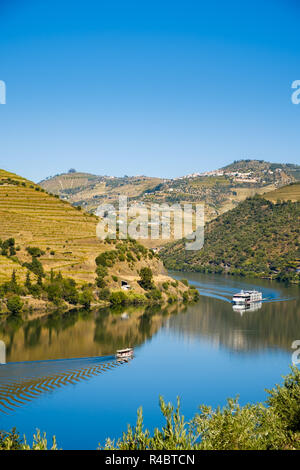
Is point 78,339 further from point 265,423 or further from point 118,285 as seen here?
point 265,423

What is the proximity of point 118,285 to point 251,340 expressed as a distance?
2203 cm

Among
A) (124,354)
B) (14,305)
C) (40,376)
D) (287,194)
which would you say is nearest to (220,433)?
(40,376)

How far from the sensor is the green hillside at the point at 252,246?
103125 millimetres

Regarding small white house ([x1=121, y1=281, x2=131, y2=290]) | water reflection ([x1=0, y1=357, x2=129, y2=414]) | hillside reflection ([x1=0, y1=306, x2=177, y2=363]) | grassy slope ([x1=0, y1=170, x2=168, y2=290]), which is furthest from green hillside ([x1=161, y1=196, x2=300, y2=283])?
water reflection ([x1=0, y1=357, x2=129, y2=414])

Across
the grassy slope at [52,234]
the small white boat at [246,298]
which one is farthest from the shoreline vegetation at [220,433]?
the small white boat at [246,298]

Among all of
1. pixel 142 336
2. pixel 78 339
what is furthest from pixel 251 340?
pixel 78 339

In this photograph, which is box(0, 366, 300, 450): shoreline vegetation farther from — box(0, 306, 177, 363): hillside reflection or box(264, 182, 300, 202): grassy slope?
box(264, 182, 300, 202): grassy slope

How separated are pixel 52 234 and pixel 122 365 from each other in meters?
33.0

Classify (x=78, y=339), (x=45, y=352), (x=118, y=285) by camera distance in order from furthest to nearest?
(x=118, y=285)
(x=78, y=339)
(x=45, y=352)

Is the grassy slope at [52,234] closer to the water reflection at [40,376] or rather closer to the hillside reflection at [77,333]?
the hillside reflection at [77,333]

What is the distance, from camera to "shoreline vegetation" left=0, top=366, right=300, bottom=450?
1636 cm

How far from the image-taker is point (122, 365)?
122ft

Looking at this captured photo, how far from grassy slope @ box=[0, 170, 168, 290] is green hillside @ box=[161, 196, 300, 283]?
36.5 m

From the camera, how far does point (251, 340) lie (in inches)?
1810
